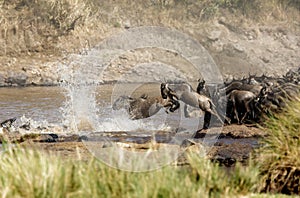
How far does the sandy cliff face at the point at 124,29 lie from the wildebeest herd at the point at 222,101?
1556 cm

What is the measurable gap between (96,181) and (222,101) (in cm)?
1126

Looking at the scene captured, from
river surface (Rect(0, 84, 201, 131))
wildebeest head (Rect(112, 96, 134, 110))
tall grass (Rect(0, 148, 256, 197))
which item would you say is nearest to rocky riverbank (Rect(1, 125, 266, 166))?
river surface (Rect(0, 84, 201, 131))

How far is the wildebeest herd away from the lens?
15523 mm

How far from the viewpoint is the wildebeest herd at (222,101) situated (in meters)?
15.5

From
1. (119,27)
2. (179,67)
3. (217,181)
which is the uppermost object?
(119,27)

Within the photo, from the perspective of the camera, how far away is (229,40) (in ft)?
135

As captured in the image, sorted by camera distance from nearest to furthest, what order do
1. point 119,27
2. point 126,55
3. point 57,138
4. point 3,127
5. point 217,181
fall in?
point 217,181
point 57,138
point 3,127
point 126,55
point 119,27

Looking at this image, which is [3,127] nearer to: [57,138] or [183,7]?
[57,138]

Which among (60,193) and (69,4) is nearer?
(60,193)

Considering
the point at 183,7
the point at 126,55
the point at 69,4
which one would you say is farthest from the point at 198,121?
the point at 183,7

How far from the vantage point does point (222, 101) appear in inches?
679

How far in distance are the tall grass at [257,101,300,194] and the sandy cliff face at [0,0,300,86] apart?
81.2 ft

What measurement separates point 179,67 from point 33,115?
1808 centimetres

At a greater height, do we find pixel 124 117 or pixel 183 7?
pixel 183 7
